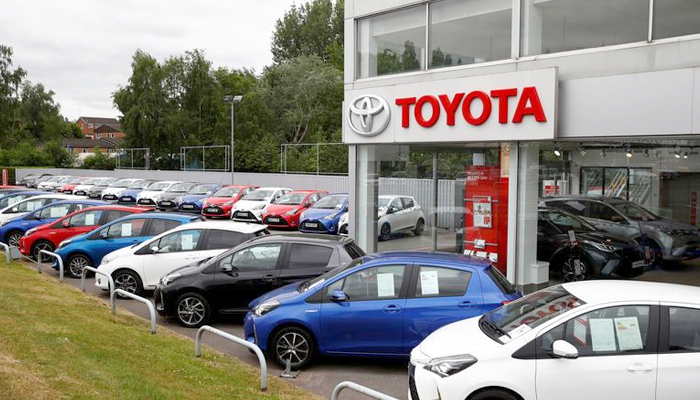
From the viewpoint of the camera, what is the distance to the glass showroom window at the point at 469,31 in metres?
11.8

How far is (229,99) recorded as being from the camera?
3591cm

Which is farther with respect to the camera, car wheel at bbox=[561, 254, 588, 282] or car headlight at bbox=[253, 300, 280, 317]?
car wheel at bbox=[561, 254, 588, 282]

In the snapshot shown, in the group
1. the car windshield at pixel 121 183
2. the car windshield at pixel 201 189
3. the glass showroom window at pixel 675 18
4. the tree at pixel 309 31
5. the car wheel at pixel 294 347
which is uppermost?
the tree at pixel 309 31

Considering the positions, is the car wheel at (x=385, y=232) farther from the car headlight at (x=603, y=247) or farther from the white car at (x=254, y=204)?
the white car at (x=254, y=204)

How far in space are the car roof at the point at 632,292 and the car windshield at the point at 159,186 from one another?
30022 millimetres

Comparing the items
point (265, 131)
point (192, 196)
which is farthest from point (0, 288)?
point (265, 131)

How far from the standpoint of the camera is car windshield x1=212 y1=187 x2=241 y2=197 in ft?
92.4

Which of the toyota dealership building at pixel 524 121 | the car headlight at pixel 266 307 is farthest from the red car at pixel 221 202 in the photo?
the car headlight at pixel 266 307

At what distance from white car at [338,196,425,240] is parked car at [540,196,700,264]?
315cm

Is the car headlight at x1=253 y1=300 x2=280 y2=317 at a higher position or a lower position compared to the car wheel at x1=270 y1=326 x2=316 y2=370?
higher

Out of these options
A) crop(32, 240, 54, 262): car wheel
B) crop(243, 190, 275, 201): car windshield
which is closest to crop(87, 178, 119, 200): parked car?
crop(243, 190, 275, 201): car windshield

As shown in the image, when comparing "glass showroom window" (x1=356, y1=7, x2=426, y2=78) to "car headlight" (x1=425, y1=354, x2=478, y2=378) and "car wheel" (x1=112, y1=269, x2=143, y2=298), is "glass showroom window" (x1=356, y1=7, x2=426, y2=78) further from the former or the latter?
"car headlight" (x1=425, y1=354, x2=478, y2=378)

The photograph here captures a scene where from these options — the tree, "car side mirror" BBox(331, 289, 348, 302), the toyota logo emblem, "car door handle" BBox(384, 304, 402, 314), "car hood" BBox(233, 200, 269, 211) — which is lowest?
"car door handle" BBox(384, 304, 402, 314)

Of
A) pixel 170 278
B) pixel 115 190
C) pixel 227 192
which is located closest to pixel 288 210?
pixel 227 192
